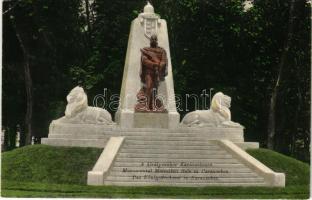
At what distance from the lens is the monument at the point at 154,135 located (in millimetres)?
16391

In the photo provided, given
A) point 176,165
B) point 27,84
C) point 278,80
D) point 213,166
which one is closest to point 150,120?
point 213,166

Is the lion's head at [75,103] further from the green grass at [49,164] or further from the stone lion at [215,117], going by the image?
the stone lion at [215,117]

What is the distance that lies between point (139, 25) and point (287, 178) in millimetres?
9039

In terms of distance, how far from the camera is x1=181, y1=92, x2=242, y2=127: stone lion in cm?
2219

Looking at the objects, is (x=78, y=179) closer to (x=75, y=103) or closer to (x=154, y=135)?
(x=154, y=135)

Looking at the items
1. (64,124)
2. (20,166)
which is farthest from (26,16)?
(20,166)

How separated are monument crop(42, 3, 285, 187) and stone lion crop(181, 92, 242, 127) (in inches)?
1.5

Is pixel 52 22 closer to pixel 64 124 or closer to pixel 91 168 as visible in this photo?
pixel 64 124

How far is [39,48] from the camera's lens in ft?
103

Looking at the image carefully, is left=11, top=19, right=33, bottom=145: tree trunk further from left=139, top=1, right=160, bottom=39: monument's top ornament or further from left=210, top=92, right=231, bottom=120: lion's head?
left=210, top=92, right=231, bottom=120: lion's head

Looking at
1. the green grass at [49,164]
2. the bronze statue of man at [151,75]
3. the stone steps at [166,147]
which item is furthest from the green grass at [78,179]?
the bronze statue of man at [151,75]

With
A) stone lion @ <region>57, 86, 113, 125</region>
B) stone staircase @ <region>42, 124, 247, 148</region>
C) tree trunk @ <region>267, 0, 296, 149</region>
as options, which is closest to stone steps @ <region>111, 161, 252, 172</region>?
stone staircase @ <region>42, 124, 247, 148</region>

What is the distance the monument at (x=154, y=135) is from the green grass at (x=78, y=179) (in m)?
0.66

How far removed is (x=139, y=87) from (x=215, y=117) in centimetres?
311
